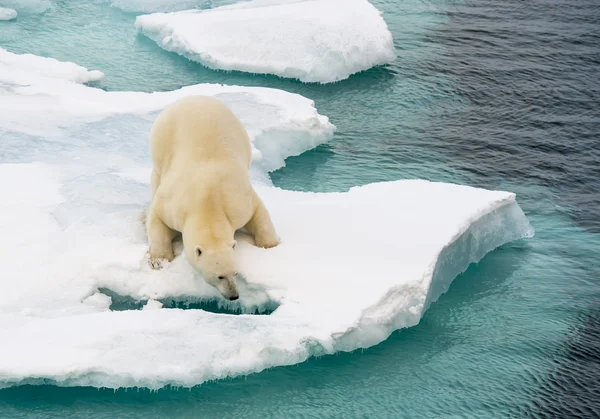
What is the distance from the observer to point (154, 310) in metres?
5.02

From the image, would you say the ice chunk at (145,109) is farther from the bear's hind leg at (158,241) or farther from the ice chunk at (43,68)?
the bear's hind leg at (158,241)

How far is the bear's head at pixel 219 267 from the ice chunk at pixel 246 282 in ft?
0.66

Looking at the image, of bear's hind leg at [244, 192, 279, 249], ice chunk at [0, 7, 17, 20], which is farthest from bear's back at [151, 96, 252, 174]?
ice chunk at [0, 7, 17, 20]

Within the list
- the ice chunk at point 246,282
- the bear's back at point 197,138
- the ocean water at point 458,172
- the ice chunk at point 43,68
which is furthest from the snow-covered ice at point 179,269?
the ice chunk at point 43,68

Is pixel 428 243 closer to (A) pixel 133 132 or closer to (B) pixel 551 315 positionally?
(B) pixel 551 315

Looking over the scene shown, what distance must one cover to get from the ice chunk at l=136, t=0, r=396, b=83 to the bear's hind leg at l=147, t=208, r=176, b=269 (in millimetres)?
4857

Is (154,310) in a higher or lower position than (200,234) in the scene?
lower

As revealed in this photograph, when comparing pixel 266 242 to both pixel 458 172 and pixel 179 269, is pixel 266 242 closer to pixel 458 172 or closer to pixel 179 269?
pixel 179 269

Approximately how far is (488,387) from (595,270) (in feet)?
6.77

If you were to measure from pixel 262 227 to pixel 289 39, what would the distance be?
16.5 ft

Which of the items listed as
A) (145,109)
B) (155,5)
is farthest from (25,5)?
(145,109)

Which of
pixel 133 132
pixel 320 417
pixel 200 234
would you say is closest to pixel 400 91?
pixel 133 132

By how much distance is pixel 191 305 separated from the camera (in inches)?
213

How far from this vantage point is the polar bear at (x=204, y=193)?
516cm
